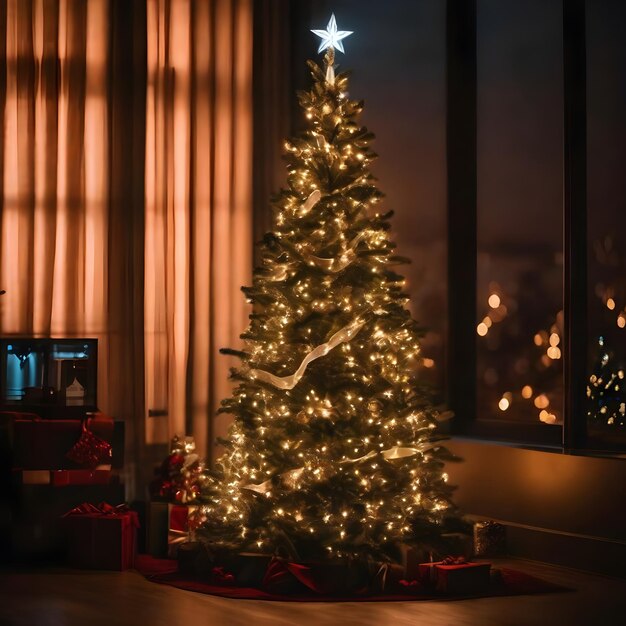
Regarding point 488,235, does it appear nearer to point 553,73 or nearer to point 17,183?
point 553,73

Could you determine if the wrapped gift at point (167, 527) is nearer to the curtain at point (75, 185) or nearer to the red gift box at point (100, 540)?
the red gift box at point (100, 540)

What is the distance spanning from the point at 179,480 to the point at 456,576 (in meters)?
1.53

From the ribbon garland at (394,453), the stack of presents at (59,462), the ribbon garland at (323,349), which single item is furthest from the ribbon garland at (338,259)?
the stack of presents at (59,462)

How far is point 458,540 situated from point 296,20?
3478 millimetres

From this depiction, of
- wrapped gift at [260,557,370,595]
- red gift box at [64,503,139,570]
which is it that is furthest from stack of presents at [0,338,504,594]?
wrapped gift at [260,557,370,595]

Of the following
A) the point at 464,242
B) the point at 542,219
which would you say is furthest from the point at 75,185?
the point at 542,219

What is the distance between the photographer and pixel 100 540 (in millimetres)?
5184

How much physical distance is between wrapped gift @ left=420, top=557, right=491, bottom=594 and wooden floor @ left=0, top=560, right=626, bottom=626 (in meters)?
0.15

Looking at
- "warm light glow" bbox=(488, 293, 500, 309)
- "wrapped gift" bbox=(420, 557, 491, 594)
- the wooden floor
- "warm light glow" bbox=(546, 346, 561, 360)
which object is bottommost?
the wooden floor

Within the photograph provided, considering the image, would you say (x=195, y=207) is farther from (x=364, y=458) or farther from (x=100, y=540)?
(x=364, y=458)

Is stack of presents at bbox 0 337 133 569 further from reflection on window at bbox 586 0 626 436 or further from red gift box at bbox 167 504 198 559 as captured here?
reflection on window at bbox 586 0 626 436

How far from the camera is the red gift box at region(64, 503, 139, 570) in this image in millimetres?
5160

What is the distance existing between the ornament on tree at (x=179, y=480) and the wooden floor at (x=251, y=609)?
651 millimetres

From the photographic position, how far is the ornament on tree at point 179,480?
546cm
